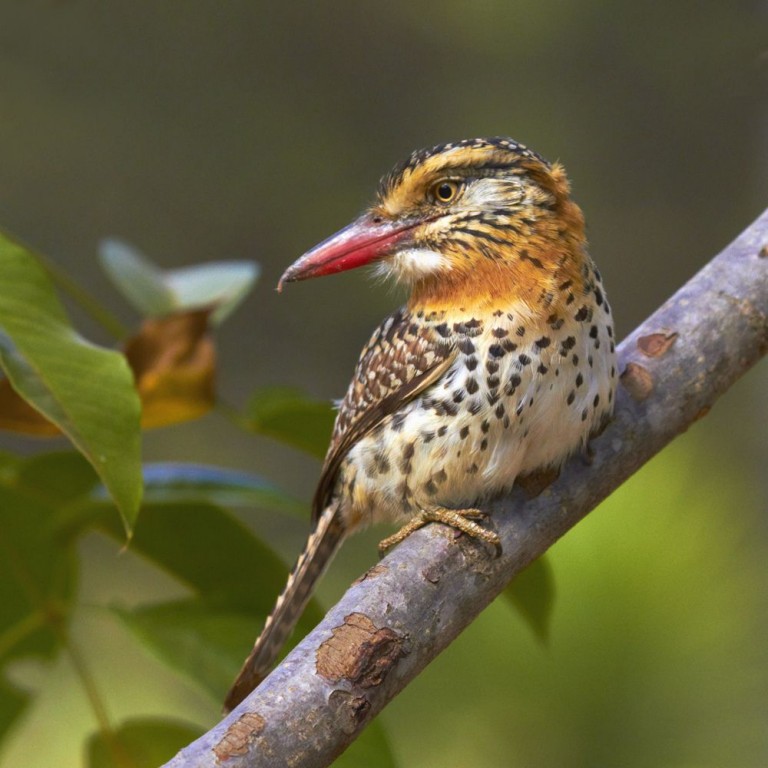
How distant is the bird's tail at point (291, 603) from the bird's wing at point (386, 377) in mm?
31

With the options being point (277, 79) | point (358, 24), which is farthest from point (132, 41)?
point (358, 24)

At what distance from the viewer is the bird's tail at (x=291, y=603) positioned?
3.98ft

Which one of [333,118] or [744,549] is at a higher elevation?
[333,118]

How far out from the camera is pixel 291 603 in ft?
4.30

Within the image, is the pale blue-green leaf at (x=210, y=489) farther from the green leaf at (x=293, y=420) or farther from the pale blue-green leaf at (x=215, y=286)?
the pale blue-green leaf at (x=215, y=286)

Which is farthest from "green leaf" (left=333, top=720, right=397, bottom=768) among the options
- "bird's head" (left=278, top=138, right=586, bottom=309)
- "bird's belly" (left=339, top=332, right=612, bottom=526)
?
"bird's head" (left=278, top=138, right=586, bottom=309)

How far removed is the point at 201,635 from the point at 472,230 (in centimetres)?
52

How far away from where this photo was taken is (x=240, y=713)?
869 millimetres

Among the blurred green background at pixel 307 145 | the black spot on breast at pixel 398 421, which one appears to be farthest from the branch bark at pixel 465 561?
the blurred green background at pixel 307 145

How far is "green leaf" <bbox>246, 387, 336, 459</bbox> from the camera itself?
1.26 metres

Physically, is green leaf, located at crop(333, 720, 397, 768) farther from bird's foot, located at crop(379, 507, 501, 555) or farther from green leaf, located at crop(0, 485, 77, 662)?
green leaf, located at crop(0, 485, 77, 662)

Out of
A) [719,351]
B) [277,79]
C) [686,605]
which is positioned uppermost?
[719,351]

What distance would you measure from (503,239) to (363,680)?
53 cm

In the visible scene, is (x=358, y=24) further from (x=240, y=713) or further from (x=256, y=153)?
(x=240, y=713)
